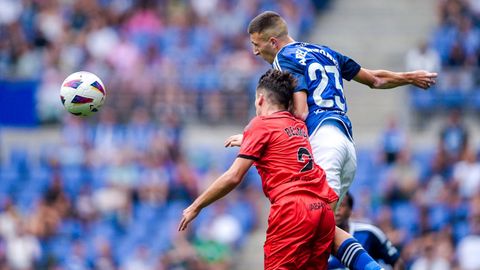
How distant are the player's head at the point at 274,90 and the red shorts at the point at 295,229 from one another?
0.72 m

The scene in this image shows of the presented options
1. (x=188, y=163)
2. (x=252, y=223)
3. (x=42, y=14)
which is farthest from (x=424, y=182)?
(x=42, y=14)

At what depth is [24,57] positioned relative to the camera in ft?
73.5

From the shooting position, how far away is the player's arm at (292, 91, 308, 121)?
350 inches

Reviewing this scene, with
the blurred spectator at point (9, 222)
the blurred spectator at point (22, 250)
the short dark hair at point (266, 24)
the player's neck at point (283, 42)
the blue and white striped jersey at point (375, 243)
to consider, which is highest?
the short dark hair at point (266, 24)

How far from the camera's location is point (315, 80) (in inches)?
355

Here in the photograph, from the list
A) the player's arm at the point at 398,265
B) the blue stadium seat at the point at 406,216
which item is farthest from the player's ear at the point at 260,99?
the blue stadium seat at the point at 406,216

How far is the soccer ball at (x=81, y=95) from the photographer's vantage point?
9.81 m

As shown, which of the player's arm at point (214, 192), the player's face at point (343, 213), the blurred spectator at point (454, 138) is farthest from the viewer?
the blurred spectator at point (454, 138)

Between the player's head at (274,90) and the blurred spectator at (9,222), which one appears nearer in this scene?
the player's head at (274,90)

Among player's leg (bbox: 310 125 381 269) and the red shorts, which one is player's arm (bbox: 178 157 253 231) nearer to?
the red shorts

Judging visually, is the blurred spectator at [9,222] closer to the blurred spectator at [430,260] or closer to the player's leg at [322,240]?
the blurred spectator at [430,260]

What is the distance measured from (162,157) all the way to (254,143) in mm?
10565

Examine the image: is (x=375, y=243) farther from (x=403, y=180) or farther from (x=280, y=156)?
(x=403, y=180)

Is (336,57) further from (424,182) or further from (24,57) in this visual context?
(24,57)
